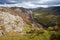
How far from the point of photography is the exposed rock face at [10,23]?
80.7 m

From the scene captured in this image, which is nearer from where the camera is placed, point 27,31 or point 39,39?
point 39,39

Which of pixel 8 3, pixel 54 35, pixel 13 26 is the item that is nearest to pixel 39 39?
pixel 54 35

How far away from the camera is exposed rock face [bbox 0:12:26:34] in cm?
8070

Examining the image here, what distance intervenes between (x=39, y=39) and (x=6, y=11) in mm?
31370

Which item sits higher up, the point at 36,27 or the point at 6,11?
the point at 6,11

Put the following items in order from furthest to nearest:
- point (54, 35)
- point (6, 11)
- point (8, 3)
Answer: point (8, 3), point (6, 11), point (54, 35)

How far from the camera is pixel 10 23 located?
3287 inches

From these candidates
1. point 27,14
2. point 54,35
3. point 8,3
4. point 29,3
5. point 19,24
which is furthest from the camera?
point 29,3

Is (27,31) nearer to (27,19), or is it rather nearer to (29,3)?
(27,19)

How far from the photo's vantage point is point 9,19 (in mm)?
86625

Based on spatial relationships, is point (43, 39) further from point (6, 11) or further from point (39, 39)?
point (6, 11)

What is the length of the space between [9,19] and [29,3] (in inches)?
1801

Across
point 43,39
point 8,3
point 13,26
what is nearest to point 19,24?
point 13,26

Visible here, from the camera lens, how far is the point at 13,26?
81812mm
